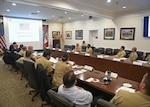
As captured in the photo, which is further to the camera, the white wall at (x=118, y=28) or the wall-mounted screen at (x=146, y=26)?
the white wall at (x=118, y=28)

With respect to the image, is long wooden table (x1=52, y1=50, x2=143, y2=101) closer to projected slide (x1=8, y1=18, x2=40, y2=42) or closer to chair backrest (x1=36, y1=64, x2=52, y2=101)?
chair backrest (x1=36, y1=64, x2=52, y2=101)

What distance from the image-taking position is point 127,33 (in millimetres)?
7523

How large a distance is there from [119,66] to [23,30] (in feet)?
28.1

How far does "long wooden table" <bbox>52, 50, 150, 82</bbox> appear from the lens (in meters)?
3.49

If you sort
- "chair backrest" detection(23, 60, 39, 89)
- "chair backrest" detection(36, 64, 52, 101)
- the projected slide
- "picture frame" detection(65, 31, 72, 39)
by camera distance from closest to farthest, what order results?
1. "chair backrest" detection(36, 64, 52, 101)
2. "chair backrest" detection(23, 60, 39, 89)
3. the projected slide
4. "picture frame" detection(65, 31, 72, 39)

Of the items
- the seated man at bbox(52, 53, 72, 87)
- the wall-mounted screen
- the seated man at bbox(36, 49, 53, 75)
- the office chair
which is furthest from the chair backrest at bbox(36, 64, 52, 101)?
the wall-mounted screen

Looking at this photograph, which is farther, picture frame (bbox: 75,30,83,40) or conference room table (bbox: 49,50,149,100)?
picture frame (bbox: 75,30,83,40)

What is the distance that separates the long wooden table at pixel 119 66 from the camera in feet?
11.4

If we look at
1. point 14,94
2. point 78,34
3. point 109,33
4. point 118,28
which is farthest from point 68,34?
point 14,94

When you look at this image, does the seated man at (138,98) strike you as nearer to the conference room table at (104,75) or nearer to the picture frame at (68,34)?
the conference room table at (104,75)

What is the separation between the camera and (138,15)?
6.90 metres

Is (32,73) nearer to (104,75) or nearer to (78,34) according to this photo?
(104,75)

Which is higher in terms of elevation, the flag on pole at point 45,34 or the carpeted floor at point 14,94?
the flag on pole at point 45,34

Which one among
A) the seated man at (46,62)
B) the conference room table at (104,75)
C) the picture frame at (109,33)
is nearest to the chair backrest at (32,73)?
the seated man at (46,62)
